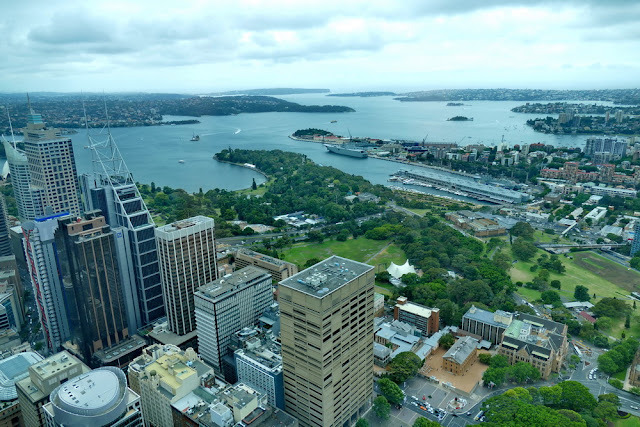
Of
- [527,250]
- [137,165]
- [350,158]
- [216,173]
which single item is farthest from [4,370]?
[350,158]

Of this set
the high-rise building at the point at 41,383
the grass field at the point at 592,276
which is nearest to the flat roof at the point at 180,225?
the high-rise building at the point at 41,383

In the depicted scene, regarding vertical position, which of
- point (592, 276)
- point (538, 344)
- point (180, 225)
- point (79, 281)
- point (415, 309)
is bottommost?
point (592, 276)

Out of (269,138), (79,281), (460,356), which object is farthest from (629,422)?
(269,138)

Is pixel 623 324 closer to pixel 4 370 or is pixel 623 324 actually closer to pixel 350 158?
pixel 4 370

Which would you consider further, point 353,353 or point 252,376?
point 252,376

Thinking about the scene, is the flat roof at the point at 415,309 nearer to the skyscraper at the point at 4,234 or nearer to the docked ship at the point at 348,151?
the skyscraper at the point at 4,234

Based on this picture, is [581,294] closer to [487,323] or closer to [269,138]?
[487,323]
